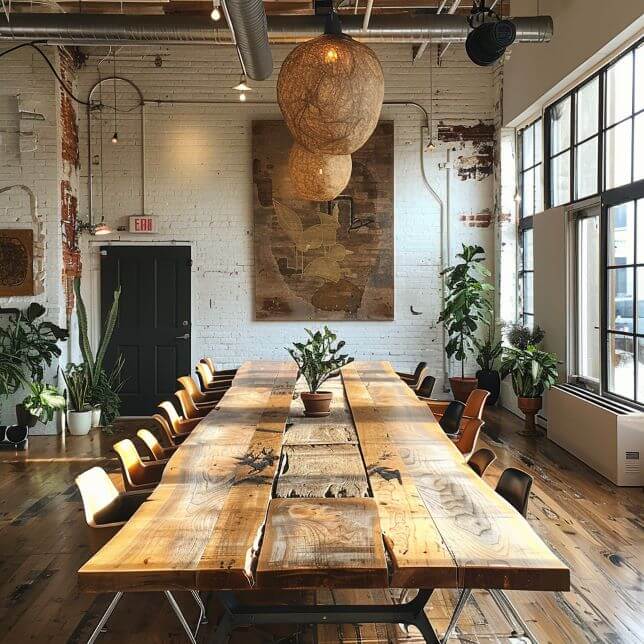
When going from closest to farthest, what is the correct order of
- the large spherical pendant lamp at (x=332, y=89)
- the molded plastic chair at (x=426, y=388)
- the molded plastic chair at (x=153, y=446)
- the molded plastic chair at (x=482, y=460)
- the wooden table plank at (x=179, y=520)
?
A: 1. the wooden table plank at (x=179, y=520)
2. the large spherical pendant lamp at (x=332, y=89)
3. the molded plastic chair at (x=482, y=460)
4. the molded plastic chair at (x=153, y=446)
5. the molded plastic chair at (x=426, y=388)

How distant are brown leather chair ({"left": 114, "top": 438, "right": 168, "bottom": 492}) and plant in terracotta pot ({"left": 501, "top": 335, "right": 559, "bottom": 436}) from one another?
4.91 meters

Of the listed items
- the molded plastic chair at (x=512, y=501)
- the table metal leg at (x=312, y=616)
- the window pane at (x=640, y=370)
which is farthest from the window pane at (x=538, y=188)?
the table metal leg at (x=312, y=616)

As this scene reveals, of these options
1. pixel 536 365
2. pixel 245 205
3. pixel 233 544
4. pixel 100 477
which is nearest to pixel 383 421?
pixel 100 477

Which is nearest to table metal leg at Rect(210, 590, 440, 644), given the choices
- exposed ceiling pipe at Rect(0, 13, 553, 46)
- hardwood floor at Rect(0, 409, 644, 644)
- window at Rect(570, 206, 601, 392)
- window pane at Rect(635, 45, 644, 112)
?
hardwood floor at Rect(0, 409, 644, 644)

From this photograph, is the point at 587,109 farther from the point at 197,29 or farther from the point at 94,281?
the point at 94,281

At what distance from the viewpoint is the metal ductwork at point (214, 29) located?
747cm

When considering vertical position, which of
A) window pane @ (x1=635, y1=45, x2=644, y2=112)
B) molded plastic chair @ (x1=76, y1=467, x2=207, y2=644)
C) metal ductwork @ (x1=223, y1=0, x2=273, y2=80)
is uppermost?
metal ductwork @ (x1=223, y1=0, x2=273, y2=80)

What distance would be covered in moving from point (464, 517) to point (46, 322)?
281 inches

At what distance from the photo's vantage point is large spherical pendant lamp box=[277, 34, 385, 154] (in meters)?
3.49

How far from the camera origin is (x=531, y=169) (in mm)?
9750

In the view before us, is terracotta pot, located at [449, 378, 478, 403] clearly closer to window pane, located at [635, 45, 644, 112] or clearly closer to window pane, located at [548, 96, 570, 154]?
window pane, located at [548, 96, 570, 154]

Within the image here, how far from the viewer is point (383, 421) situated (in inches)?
185

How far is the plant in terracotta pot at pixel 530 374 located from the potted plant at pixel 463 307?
3.93 feet

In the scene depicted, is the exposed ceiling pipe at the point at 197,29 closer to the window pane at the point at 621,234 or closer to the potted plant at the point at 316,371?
the window pane at the point at 621,234
